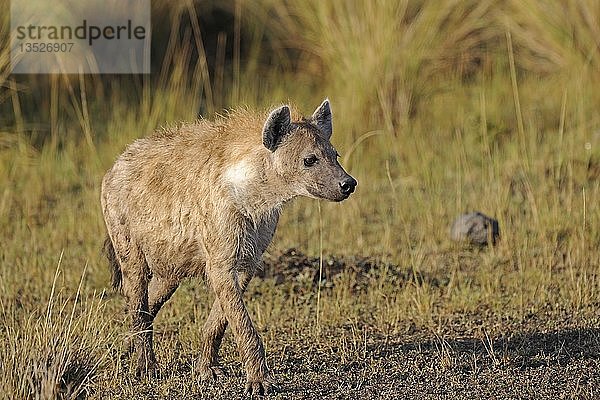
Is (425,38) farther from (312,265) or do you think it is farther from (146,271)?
(146,271)

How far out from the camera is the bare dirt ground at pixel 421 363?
5.79m

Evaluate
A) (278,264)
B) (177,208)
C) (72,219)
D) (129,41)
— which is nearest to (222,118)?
(177,208)

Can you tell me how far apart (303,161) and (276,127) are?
0.21 meters

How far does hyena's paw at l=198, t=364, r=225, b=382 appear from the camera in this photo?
599 cm

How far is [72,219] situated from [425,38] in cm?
357

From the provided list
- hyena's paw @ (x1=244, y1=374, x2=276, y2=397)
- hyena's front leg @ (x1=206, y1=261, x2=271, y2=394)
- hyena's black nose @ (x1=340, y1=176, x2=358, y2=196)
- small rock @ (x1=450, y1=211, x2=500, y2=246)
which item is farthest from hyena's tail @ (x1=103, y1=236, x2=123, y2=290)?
small rock @ (x1=450, y1=211, x2=500, y2=246)

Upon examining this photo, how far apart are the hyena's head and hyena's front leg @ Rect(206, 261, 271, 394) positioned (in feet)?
1.65

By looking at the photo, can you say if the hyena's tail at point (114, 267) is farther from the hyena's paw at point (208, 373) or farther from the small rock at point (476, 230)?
the small rock at point (476, 230)

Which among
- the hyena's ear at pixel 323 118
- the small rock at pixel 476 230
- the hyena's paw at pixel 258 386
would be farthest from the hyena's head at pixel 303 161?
the small rock at pixel 476 230

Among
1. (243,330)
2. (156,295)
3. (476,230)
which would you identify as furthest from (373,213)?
(243,330)

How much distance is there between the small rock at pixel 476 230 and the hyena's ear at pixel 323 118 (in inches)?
107

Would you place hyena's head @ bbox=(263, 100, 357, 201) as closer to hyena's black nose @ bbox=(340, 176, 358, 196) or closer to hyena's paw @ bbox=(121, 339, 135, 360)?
hyena's black nose @ bbox=(340, 176, 358, 196)

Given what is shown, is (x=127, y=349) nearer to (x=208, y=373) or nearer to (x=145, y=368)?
(x=145, y=368)

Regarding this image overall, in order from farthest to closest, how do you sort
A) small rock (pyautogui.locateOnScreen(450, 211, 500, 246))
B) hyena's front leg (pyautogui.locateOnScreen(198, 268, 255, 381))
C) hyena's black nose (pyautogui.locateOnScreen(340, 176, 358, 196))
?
small rock (pyautogui.locateOnScreen(450, 211, 500, 246))
hyena's front leg (pyautogui.locateOnScreen(198, 268, 255, 381))
hyena's black nose (pyautogui.locateOnScreen(340, 176, 358, 196))
